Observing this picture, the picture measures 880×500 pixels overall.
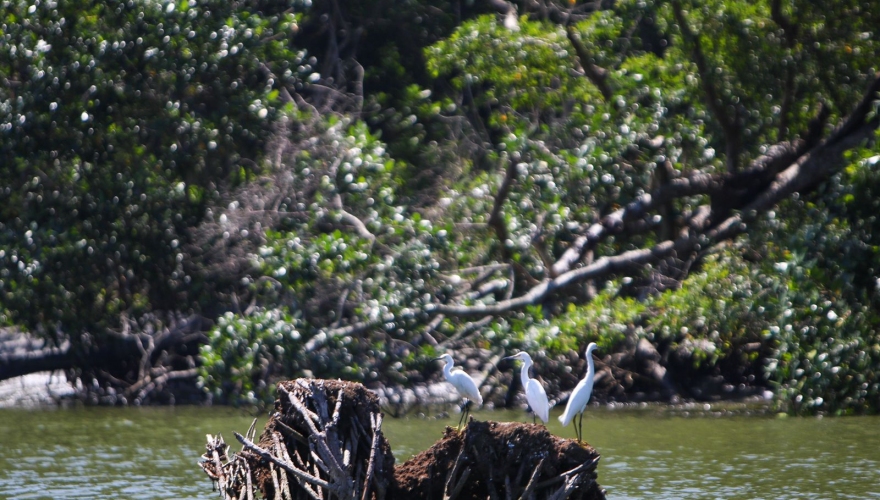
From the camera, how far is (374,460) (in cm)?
780

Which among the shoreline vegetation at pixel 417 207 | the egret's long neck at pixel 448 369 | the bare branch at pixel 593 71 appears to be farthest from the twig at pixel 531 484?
the bare branch at pixel 593 71

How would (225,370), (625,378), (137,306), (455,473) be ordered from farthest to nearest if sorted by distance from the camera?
(137,306) → (625,378) → (225,370) → (455,473)

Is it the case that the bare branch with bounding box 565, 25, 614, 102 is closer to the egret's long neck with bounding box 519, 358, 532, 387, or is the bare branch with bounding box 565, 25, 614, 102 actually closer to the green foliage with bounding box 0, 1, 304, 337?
the green foliage with bounding box 0, 1, 304, 337

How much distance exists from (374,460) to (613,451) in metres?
5.23

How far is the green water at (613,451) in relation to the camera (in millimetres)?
10805

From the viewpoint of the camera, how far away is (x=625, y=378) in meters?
16.4

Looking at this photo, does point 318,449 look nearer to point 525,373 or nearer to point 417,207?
point 525,373

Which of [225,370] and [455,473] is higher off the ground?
[225,370]

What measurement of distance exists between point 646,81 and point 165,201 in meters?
6.36

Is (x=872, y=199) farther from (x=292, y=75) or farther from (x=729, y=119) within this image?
(x=292, y=75)

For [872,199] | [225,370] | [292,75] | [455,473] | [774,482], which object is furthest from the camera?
[292,75]

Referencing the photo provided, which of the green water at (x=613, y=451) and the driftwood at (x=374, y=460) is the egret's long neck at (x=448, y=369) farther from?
the driftwood at (x=374, y=460)

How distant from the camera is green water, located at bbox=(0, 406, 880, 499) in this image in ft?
35.4

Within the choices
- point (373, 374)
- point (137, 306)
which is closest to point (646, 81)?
point (373, 374)
